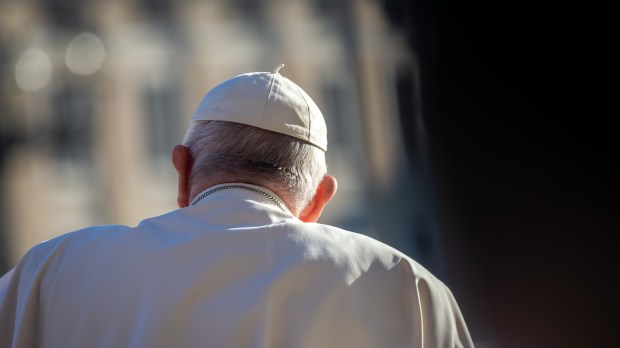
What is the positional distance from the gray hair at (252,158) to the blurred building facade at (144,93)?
15.6 metres

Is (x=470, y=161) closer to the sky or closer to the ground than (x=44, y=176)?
closer to the sky

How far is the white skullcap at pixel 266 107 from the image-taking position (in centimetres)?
216

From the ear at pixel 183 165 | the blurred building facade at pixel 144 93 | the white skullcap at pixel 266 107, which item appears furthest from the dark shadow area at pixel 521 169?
the blurred building facade at pixel 144 93

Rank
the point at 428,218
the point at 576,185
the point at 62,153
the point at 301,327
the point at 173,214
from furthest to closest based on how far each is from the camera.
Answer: the point at 62,153
the point at 428,218
the point at 576,185
the point at 173,214
the point at 301,327

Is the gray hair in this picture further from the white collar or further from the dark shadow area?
the dark shadow area

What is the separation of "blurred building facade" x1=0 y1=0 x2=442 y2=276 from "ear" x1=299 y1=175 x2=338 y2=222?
609 inches

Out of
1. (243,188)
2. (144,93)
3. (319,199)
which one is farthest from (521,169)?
(144,93)

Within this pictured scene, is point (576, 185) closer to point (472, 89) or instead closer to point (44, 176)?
point (472, 89)

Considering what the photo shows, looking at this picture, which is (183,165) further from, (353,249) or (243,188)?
(353,249)

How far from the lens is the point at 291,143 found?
217 centimetres

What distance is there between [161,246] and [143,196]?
55.7 ft

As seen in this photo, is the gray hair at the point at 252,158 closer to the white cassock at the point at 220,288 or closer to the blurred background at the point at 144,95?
the white cassock at the point at 220,288

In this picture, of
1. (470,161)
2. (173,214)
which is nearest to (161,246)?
(173,214)

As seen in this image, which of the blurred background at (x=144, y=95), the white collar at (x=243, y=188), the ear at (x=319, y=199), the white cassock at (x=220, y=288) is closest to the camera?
the white cassock at (x=220, y=288)
